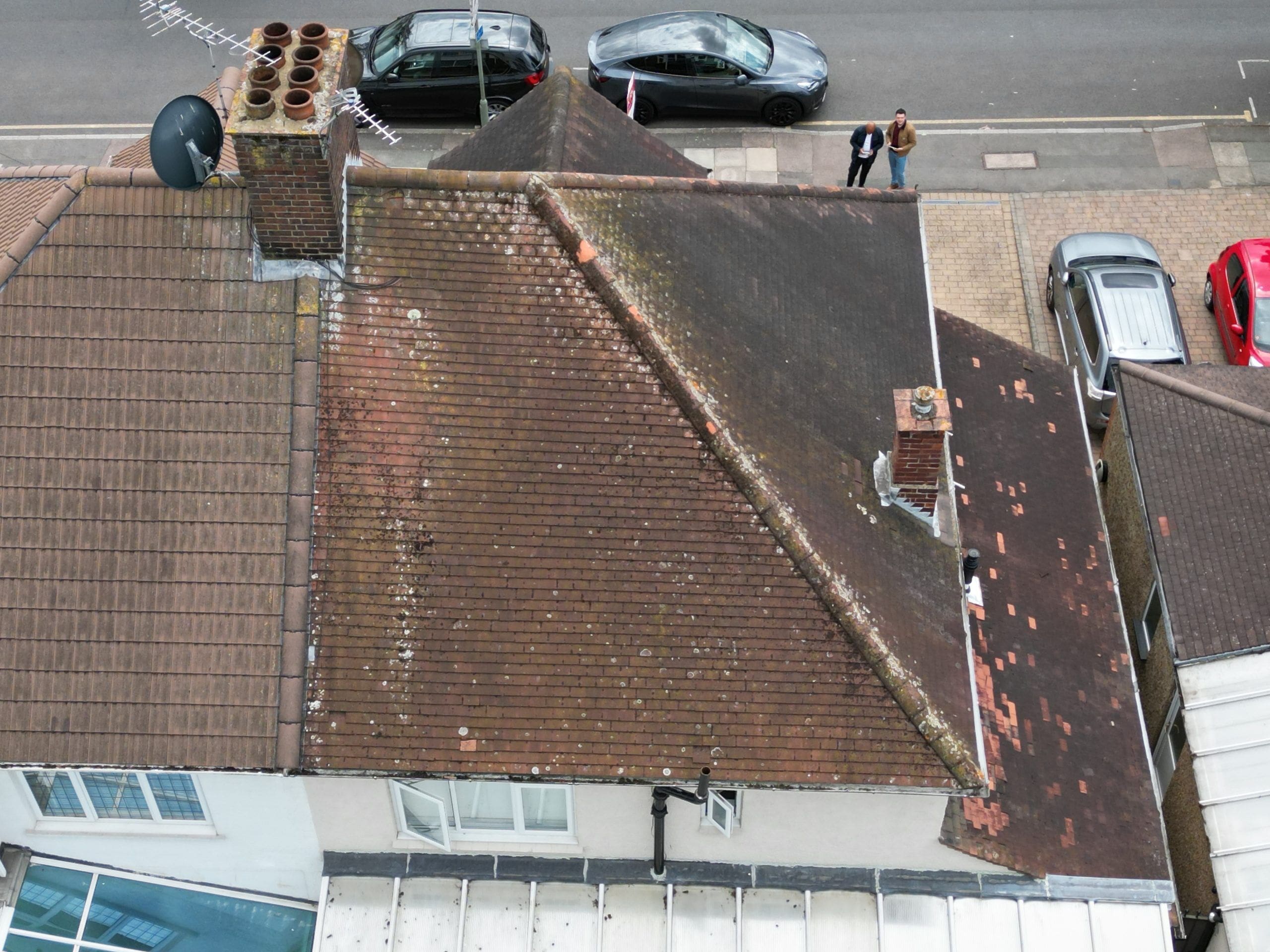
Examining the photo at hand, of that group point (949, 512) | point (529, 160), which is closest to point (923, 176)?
point (529, 160)

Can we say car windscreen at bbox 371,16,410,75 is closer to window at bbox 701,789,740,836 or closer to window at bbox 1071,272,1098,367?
window at bbox 1071,272,1098,367

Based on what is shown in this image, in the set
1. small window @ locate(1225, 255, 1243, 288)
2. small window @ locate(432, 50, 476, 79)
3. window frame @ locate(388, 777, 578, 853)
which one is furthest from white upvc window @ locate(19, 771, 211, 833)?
small window @ locate(1225, 255, 1243, 288)

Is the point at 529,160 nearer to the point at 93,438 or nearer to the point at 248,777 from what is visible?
the point at 93,438

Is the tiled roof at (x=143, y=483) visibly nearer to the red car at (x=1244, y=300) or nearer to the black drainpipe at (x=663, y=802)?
the black drainpipe at (x=663, y=802)

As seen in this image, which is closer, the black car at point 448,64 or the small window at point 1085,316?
the small window at point 1085,316

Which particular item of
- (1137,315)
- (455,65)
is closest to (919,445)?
(1137,315)

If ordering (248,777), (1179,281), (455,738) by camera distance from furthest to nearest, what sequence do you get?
(1179,281), (248,777), (455,738)

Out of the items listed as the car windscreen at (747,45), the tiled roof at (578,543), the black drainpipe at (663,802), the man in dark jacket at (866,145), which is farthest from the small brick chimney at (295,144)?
the car windscreen at (747,45)
